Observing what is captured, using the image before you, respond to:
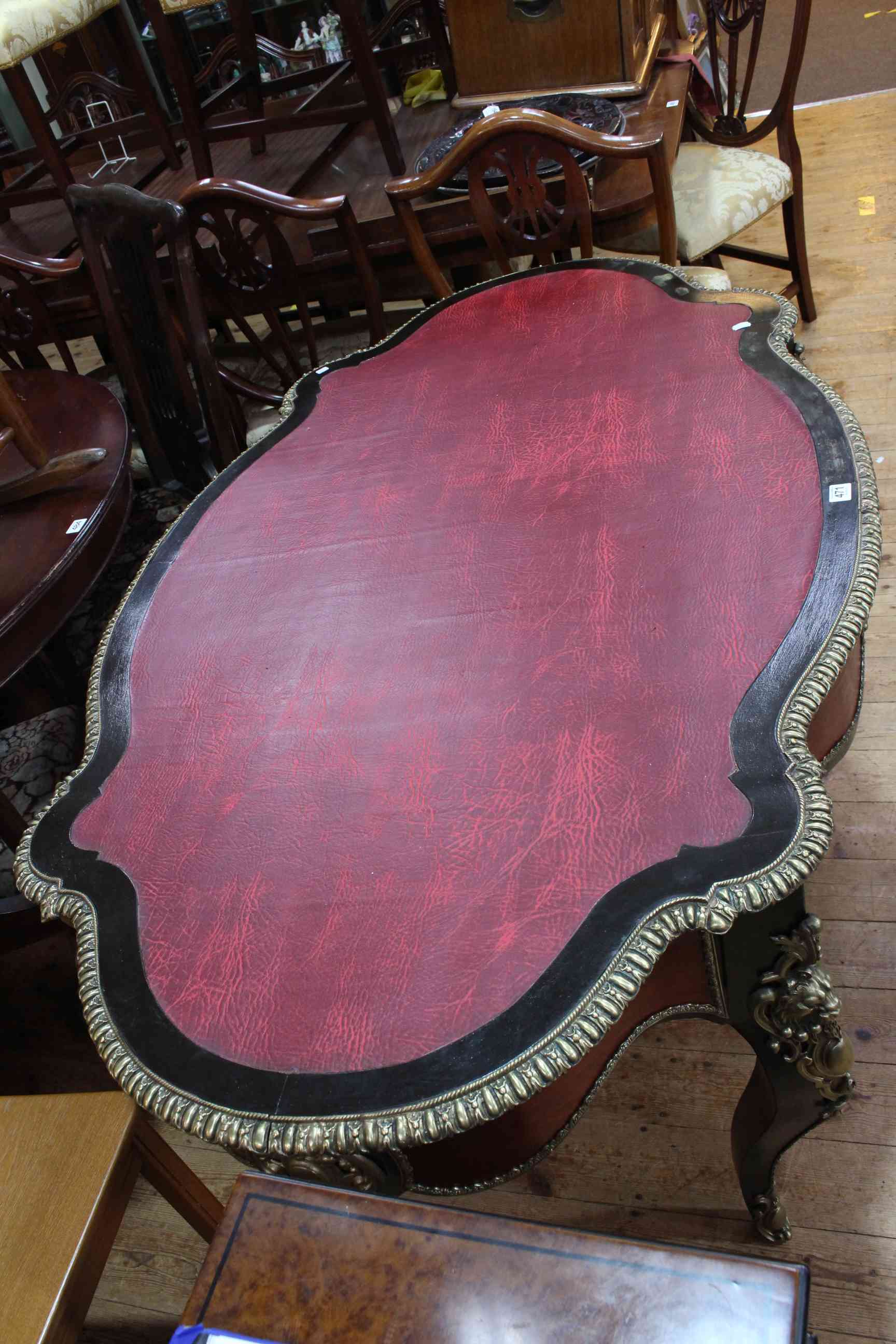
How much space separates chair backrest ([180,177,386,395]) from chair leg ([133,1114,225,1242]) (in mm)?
1508

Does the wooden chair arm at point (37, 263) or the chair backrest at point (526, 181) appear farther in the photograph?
the wooden chair arm at point (37, 263)

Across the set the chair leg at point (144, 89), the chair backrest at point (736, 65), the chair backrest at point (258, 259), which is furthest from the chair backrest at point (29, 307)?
the chair backrest at point (736, 65)

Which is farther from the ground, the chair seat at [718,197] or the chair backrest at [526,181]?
the chair backrest at [526,181]

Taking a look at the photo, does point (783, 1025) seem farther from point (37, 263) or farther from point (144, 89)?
point (144, 89)

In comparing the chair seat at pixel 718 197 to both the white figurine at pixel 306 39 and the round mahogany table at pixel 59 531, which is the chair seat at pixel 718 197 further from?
the white figurine at pixel 306 39

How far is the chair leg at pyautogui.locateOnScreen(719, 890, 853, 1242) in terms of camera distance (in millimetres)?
866

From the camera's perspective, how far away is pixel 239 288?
2115 mm

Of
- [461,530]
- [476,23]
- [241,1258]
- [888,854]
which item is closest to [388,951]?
[241,1258]

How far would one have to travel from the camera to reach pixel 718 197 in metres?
2.31

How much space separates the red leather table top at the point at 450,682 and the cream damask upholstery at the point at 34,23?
1.84m

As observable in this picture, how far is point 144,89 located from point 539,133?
1.83 metres

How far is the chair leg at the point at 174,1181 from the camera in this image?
105cm

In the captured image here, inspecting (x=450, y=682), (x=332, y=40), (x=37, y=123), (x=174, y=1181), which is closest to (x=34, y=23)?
(x=37, y=123)

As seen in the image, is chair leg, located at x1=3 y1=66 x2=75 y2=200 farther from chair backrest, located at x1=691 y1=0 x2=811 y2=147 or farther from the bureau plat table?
the bureau plat table
